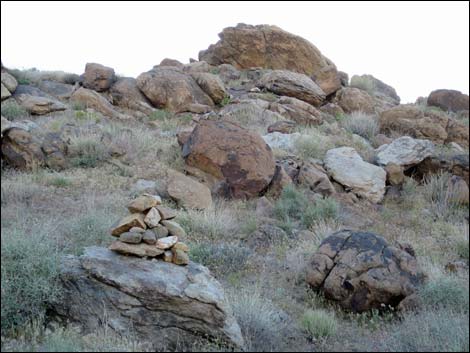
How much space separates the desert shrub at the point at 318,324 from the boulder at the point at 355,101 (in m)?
15.8

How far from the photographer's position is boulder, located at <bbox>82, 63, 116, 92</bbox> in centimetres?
1826

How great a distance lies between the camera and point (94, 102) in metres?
16.4

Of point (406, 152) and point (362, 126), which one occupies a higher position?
point (406, 152)

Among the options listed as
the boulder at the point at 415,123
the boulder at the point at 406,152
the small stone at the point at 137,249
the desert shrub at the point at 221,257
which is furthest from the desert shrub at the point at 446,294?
the boulder at the point at 415,123

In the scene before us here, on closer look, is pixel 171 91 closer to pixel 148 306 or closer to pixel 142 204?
pixel 142 204

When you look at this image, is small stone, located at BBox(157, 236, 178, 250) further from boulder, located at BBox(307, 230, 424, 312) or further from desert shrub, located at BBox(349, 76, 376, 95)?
desert shrub, located at BBox(349, 76, 376, 95)

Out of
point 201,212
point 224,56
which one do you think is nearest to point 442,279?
point 201,212

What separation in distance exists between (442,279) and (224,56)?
2015 centimetres

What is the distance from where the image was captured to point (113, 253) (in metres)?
5.38

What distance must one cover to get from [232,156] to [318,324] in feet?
20.7

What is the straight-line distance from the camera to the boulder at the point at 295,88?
19.7m

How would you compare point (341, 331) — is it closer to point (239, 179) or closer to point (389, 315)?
point (389, 315)

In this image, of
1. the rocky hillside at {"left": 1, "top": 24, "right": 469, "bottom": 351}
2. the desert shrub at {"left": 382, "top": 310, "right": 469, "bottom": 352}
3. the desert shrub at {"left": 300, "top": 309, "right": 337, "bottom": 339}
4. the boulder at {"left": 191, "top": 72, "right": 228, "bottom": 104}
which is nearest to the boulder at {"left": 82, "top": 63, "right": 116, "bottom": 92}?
the rocky hillside at {"left": 1, "top": 24, "right": 469, "bottom": 351}

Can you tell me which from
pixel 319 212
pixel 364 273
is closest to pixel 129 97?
pixel 319 212
